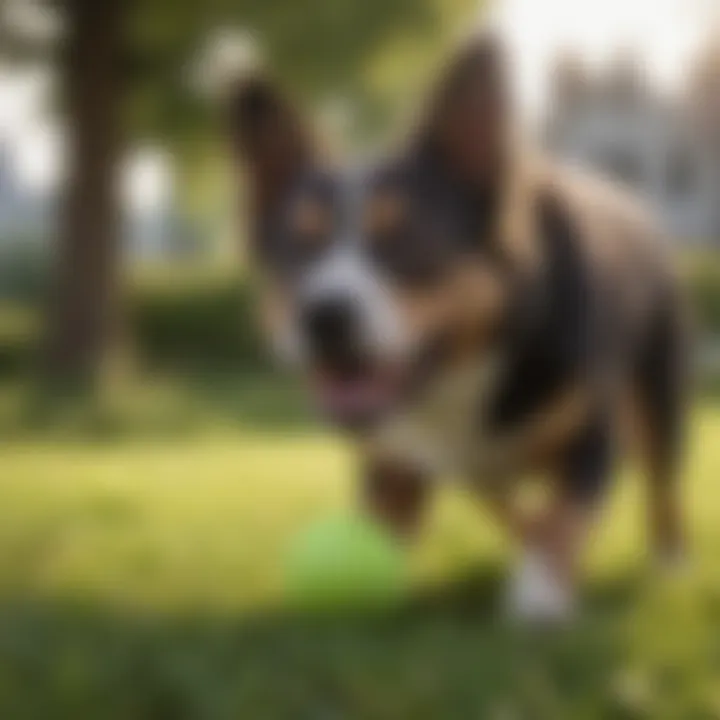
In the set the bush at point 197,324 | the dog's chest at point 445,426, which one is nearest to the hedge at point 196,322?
the bush at point 197,324

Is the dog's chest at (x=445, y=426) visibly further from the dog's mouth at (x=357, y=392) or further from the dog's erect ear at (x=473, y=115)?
the dog's erect ear at (x=473, y=115)

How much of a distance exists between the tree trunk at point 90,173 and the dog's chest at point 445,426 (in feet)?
0.74

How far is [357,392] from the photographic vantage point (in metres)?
0.89

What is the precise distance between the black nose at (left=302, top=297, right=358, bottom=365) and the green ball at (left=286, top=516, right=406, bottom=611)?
128 millimetres

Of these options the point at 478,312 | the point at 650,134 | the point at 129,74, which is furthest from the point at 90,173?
the point at 650,134

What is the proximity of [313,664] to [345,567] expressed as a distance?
70 mm

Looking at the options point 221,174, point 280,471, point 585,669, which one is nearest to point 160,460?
point 280,471

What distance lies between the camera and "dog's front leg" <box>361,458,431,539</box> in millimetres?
917

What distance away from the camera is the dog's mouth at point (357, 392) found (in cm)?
87

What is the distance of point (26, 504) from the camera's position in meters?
0.95

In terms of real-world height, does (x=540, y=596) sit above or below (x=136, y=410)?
below

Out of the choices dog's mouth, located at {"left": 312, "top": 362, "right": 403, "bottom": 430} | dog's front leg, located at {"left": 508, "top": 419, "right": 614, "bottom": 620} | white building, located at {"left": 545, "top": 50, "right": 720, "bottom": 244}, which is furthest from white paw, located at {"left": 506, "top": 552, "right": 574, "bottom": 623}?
white building, located at {"left": 545, "top": 50, "right": 720, "bottom": 244}

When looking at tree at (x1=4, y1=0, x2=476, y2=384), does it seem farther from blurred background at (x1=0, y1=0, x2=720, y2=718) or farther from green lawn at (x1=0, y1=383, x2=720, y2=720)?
green lawn at (x1=0, y1=383, x2=720, y2=720)

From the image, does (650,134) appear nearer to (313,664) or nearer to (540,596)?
(540,596)
